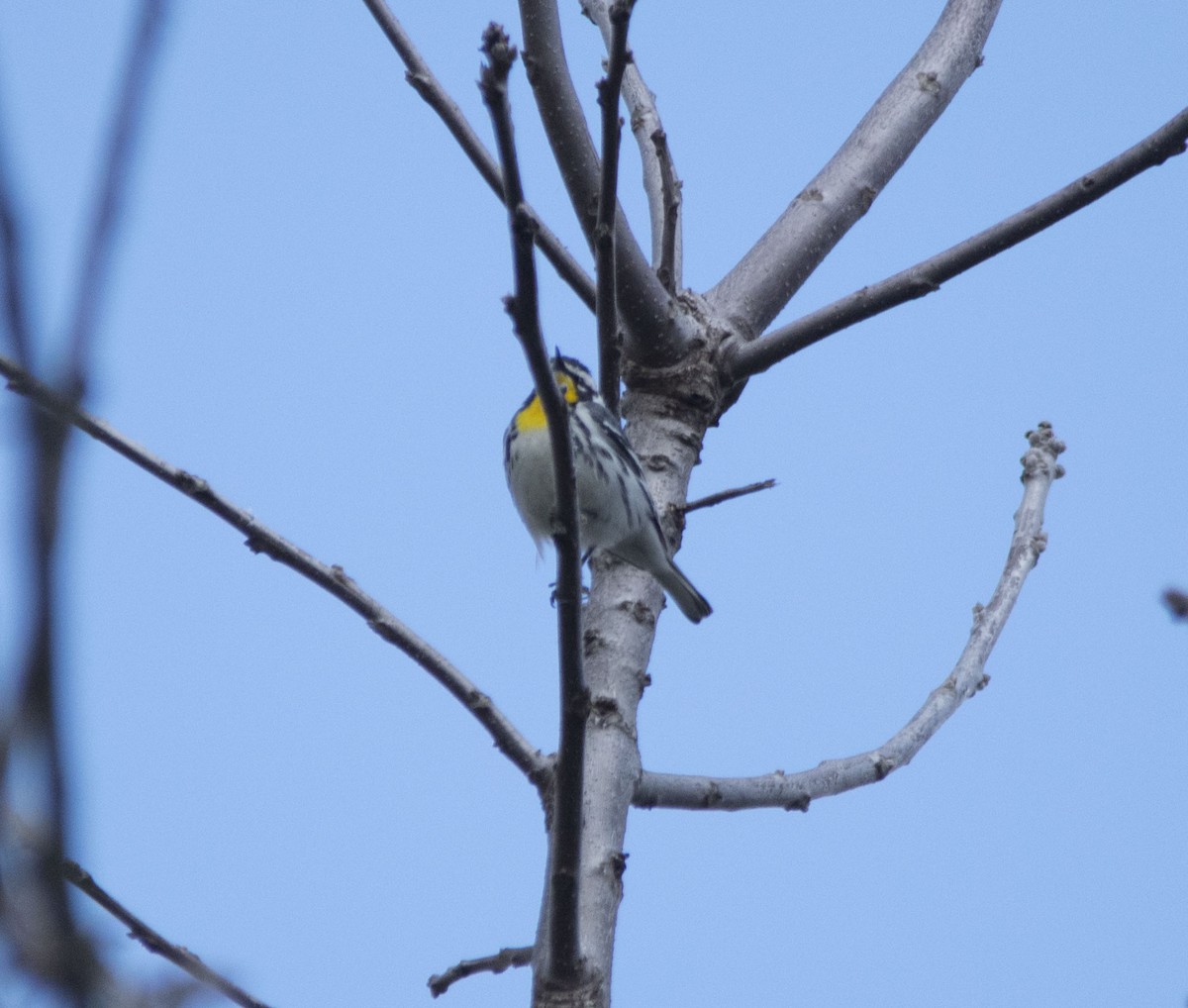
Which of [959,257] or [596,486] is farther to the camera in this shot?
[596,486]

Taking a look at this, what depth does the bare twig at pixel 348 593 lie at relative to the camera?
250 cm

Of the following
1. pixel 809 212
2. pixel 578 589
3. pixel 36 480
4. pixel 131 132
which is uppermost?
pixel 809 212

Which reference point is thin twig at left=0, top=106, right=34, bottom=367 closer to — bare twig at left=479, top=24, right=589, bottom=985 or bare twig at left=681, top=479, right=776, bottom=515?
bare twig at left=479, top=24, right=589, bottom=985

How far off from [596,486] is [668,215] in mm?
1220

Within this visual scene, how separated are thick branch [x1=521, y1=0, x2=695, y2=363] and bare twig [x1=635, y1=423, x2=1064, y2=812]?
47.3 inches

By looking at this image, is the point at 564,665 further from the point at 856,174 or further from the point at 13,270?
the point at 856,174

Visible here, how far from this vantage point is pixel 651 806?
302 cm

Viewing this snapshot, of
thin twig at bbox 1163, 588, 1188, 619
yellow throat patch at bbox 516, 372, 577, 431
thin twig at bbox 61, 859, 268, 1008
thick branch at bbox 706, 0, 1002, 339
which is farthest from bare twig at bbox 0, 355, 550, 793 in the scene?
yellow throat patch at bbox 516, 372, 577, 431

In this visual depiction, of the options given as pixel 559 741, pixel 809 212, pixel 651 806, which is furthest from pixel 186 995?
pixel 809 212

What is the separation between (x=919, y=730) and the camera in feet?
11.4

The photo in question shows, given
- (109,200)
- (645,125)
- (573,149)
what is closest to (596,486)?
(645,125)

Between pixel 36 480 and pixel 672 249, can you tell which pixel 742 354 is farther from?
pixel 36 480

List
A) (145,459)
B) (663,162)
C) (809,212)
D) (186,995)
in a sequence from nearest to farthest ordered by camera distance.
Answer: (186,995), (145,459), (663,162), (809,212)

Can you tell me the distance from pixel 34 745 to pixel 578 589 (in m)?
1.61
